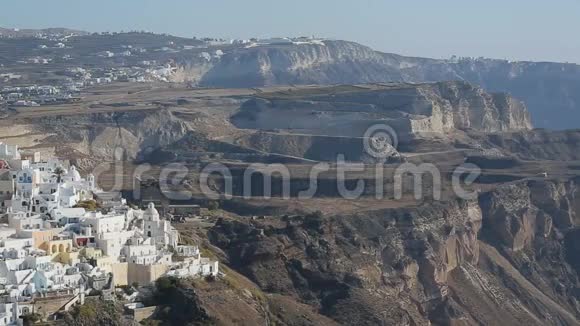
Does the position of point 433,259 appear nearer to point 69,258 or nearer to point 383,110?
point 69,258

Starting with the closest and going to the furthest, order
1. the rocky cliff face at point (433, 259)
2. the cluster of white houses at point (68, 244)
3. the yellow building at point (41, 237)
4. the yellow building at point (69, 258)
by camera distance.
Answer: the cluster of white houses at point (68, 244) < the yellow building at point (69, 258) < the yellow building at point (41, 237) < the rocky cliff face at point (433, 259)

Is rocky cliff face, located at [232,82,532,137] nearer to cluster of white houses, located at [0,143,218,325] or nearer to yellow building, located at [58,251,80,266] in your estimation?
cluster of white houses, located at [0,143,218,325]

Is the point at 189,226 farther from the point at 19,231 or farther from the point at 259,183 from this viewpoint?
the point at 259,183

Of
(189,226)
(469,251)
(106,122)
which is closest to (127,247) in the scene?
(189,226)

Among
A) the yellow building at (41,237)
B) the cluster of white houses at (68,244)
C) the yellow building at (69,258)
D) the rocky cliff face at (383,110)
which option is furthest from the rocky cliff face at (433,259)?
the rocky cliff face at (383,110)

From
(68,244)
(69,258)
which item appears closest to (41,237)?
(68,244)

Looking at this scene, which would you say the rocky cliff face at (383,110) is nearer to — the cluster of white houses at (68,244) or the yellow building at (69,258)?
the cluster of white houses at (68,244)
